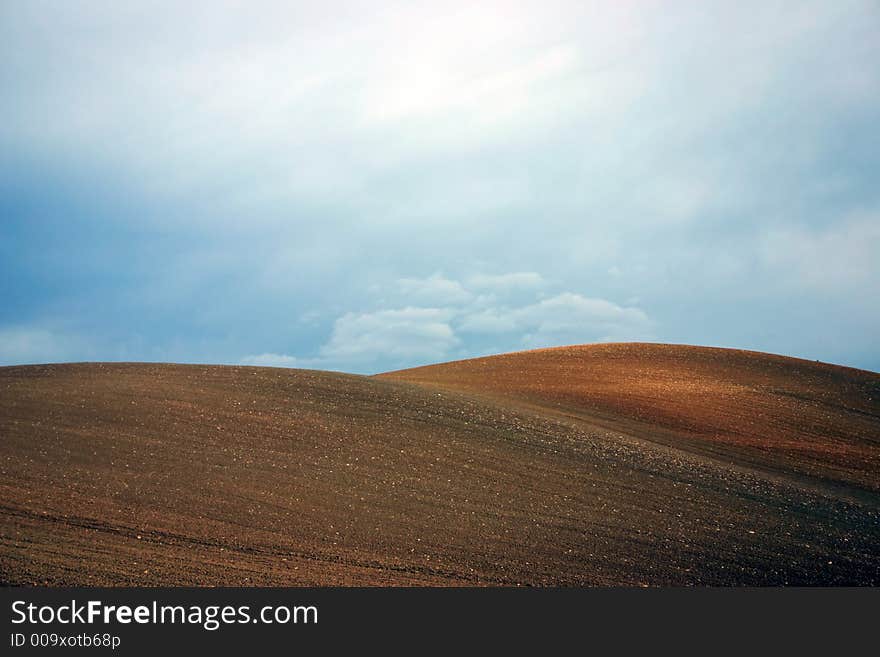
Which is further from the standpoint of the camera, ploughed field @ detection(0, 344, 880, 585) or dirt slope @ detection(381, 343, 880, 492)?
dirt slope @ detection(381, 343, 880, 492)

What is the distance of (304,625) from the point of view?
10.3 m

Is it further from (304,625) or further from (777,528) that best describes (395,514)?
(777,528)

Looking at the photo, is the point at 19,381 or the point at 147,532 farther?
the point at 19,381

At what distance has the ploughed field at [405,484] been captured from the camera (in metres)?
13.6

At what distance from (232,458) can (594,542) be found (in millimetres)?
8582

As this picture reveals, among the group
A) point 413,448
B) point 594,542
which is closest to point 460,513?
point 594,542

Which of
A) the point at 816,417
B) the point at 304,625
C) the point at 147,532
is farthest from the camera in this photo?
the point at 816,417

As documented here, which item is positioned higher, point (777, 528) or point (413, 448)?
point (413, 448)

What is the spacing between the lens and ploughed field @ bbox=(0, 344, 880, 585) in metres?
13.6

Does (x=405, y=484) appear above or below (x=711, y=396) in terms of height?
below

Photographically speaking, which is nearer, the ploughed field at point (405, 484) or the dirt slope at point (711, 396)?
the ploughed field at point (405, 484)

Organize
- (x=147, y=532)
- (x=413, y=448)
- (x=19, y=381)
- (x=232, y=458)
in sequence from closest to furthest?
(x=147, y=532) < (x=232, y=458) < (x=413, y=448) < (x=19, y=381)

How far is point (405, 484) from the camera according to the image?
1802 cm

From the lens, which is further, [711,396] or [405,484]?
[711,396]
